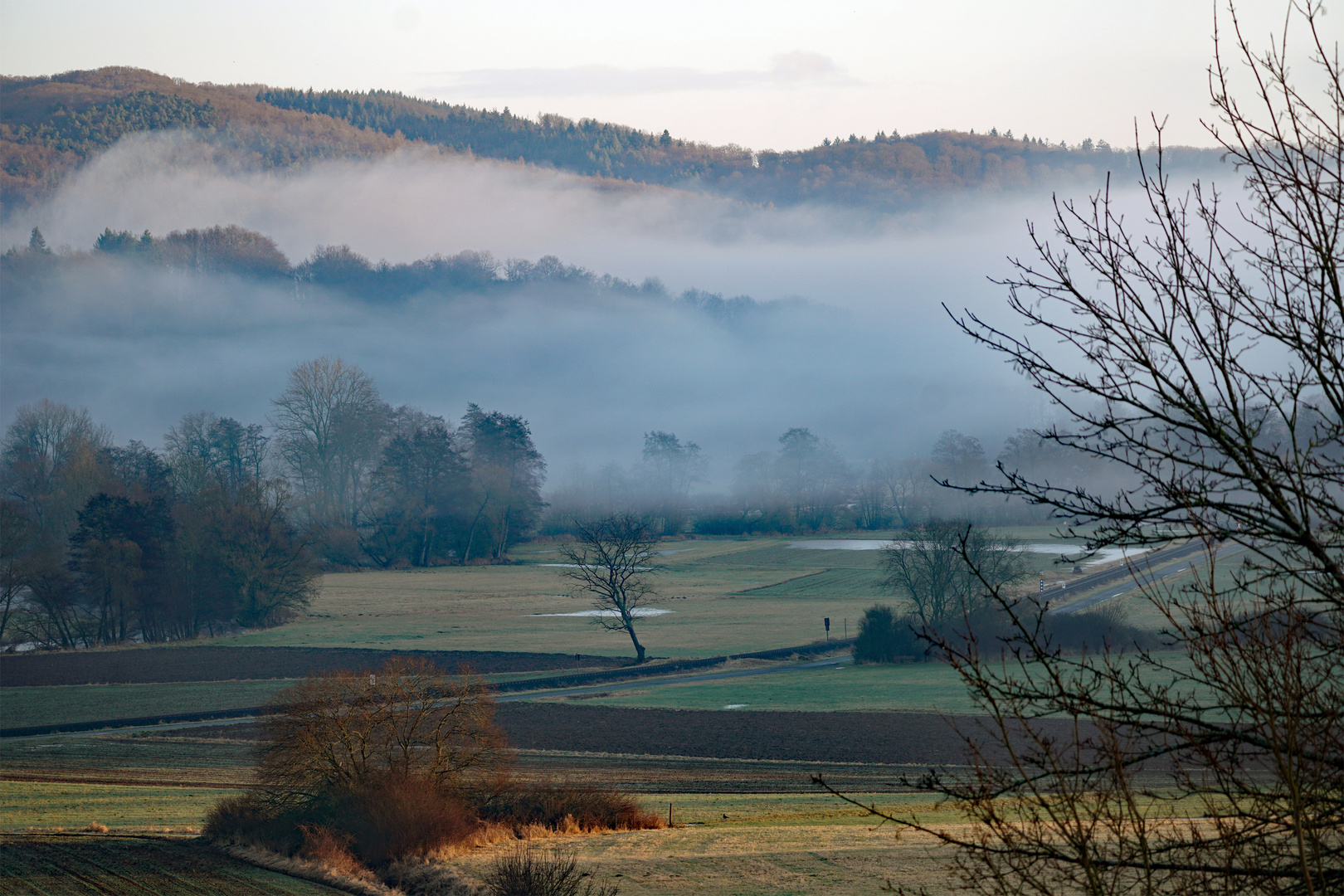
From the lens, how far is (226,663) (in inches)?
2124

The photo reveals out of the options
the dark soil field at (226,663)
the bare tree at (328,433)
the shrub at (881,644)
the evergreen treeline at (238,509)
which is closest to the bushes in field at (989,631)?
the shrub at (881,644)

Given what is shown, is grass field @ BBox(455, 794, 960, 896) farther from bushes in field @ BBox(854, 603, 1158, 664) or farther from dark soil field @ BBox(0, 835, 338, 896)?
bushes in field @ BBox(854, 603, 1158, 664)

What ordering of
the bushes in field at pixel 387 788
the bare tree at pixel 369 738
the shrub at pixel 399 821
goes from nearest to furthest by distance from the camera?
the shrub at pixel 399 821 → the bushes in field at pixel 387 788 → the bare tree at pixel 369 738

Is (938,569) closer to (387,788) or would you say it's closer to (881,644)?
(881,644)

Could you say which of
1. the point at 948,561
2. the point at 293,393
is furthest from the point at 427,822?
the point at 293,393

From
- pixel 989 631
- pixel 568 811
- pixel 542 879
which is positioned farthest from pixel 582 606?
pixel 542 879

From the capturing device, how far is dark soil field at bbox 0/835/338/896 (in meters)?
18.5

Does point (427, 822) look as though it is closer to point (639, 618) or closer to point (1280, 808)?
point (1280, 808)

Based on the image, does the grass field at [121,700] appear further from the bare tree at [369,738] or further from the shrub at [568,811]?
the shrub at [568,811]

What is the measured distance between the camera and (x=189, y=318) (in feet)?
632

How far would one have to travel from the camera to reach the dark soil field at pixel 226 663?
4934cm

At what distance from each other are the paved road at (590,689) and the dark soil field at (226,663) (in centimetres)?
433

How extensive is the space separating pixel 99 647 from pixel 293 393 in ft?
159

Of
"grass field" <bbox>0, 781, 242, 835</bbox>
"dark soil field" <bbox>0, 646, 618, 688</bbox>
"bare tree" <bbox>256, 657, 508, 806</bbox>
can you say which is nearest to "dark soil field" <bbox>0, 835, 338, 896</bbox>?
"grass field" <bbox>0, 781, 242, 835</bbox>
